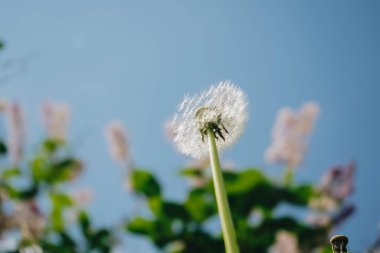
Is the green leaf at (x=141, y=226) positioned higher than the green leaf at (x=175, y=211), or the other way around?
the green leaf at (x=175, y=211)

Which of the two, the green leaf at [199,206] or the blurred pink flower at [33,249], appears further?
the green leaf at [199,206]

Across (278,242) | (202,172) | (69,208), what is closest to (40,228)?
(69,208)

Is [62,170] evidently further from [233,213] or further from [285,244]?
[285,244]

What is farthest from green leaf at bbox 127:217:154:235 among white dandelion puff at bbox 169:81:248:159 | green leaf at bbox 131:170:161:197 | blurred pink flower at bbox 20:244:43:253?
white dandelion puff at bbox 169:81:248:159

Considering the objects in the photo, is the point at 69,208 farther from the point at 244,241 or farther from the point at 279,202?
the point at 279,202

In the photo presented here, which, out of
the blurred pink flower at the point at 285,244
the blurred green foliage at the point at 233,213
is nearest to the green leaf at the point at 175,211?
the blurred green foliage at the point at 233,213

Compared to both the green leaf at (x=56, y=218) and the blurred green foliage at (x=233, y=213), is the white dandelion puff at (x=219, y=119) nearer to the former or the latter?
the blurred green foliage at (x=233, y=213)

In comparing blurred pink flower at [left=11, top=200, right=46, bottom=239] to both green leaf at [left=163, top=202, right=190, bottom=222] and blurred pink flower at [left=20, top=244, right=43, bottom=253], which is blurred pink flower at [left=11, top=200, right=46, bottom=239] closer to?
blurred pink flower at [left=20, top=244, right=43, bottom=253]
